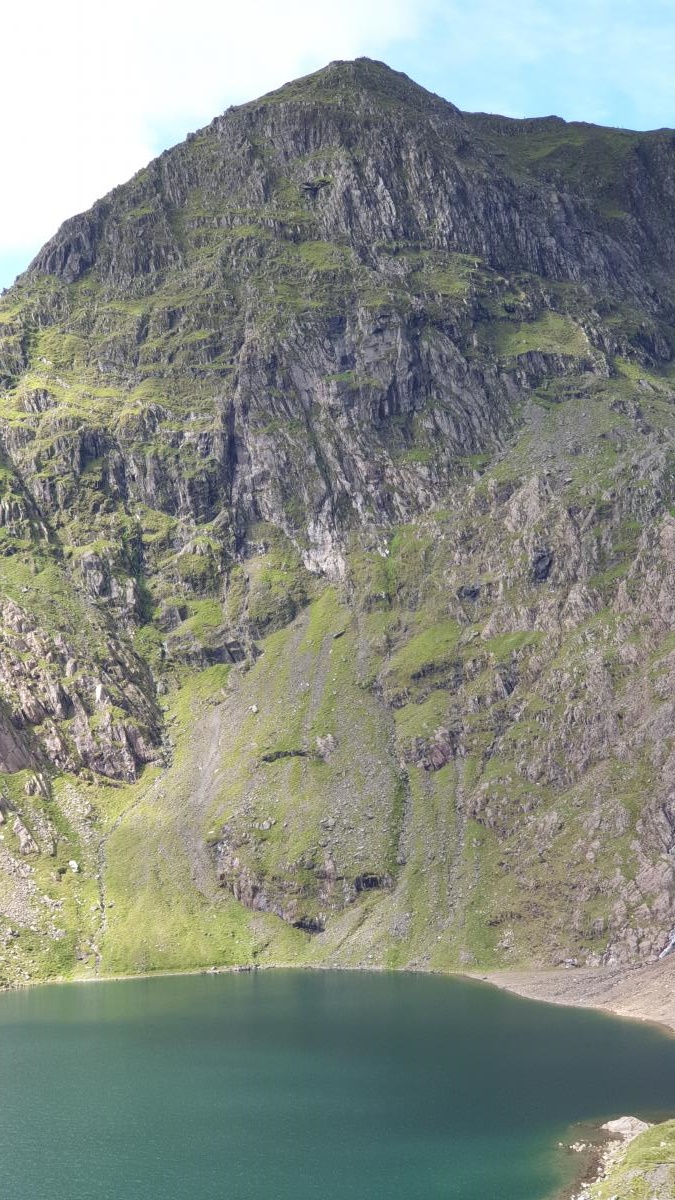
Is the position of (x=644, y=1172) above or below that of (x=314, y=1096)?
above

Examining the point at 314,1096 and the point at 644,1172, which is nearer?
the point at 644,1172

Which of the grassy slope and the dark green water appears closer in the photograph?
the grassy slope

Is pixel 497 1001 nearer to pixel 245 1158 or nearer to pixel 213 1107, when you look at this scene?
pixel 213 1107

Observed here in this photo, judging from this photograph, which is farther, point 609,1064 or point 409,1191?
point 609,1064

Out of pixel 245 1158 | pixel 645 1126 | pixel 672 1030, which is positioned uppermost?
pixel 245 1158

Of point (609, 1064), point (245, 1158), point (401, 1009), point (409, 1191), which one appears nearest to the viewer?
point (409, 1191)

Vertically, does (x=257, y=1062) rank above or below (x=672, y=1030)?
above

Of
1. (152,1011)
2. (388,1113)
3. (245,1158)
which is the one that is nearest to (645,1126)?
(388,1113)

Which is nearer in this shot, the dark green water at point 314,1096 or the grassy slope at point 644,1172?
the grassy slope at point 644,1172
